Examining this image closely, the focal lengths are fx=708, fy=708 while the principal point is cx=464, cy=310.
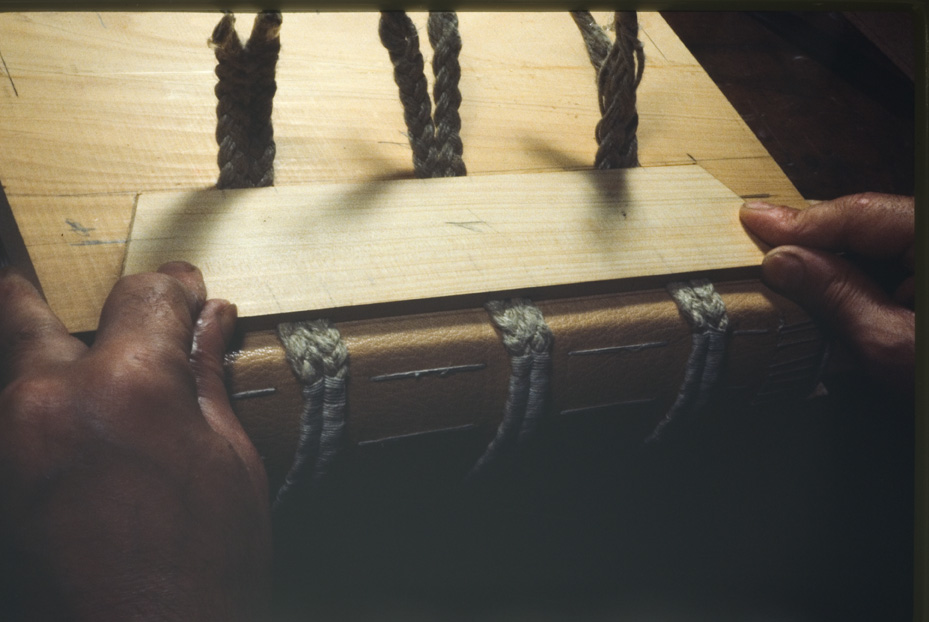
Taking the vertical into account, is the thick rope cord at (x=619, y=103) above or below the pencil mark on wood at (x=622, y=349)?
above

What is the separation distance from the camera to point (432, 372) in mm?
565

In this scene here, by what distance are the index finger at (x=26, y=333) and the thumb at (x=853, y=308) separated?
59cm

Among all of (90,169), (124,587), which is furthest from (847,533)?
(90,169)

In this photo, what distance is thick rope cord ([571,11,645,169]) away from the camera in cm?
71

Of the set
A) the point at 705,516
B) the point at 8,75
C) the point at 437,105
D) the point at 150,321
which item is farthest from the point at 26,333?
the point at 705,516

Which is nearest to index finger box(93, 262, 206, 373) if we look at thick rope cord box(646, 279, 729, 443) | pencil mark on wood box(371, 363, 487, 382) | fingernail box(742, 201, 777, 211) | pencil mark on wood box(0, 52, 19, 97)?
pencil mark on wood box(371, 363, 487, 382)

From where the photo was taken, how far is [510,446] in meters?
0.61

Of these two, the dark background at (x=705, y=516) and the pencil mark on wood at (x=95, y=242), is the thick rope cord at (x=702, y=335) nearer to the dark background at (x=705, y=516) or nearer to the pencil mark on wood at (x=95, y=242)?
the dark background at (x=705, y=516)

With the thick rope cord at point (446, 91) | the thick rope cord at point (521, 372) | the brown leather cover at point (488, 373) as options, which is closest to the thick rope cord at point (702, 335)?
the brown leather cover at point (488, 373)

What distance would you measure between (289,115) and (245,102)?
0.13m

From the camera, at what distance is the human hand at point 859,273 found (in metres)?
0.62

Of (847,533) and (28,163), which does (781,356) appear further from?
(28,163)

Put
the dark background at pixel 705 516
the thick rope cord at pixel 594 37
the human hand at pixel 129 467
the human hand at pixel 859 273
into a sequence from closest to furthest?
the human hand at pixel 129 467 → the dark background at pixel 705 516 → the human hand at pixel 859 273 → the thick rope cord at pixel 594 37

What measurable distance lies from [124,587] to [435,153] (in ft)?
1.51
